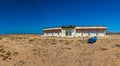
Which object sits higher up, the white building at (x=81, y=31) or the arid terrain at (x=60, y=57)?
the white building at (x=81, y=31)

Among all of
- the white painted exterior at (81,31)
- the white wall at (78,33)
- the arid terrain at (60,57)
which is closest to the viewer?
the arid terrain at (60,57)

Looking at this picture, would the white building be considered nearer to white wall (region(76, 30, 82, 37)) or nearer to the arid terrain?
white wall (region(76, 30, 82, 37))

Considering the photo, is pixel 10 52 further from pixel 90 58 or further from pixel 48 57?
pixel 90 58

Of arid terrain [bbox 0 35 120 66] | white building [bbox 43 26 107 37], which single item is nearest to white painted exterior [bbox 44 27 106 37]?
white building [bbox 43 26 107 37]

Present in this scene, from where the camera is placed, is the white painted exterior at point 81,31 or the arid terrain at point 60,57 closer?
the arid terrain at point 60,57

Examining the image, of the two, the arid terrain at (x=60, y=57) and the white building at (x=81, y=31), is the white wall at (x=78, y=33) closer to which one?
the white building at (x=81, y=31)

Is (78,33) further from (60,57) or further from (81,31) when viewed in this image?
(60,57)

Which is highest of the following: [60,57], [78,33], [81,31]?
[81,31]

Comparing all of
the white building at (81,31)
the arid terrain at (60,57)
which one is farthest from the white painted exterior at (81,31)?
the arid terrain at (60,57)

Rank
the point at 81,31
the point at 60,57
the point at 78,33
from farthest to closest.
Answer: the point at 78,33 < the point at 81,31 < the point at 60,57

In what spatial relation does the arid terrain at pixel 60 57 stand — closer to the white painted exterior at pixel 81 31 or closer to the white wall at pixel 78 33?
the white painted exterior at pixel 81 31

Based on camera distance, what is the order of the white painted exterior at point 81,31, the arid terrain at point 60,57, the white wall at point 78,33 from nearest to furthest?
1. the arid terrain at point 60,57
2. the white painted exterior at point 81,31
3. the white wall at point 78,33

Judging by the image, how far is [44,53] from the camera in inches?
827

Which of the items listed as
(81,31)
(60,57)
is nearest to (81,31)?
(81,31)
